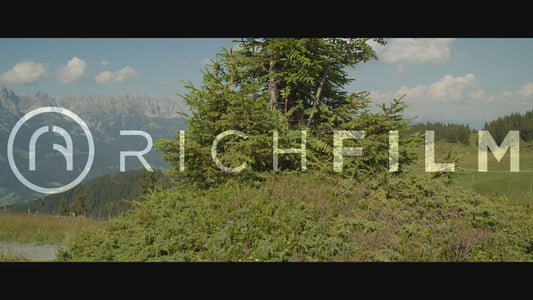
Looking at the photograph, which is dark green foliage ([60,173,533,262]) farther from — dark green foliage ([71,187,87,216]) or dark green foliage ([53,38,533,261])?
dark green foliage ([71,187,87,216])

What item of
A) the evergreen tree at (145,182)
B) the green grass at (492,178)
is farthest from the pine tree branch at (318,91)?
the evergreen tree at (145,182)

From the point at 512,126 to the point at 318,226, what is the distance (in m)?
99.1

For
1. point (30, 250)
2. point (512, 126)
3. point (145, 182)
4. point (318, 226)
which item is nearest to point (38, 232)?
point (30, 250)

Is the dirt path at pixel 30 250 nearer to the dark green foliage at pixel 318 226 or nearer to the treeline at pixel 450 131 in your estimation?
the dark green foliage at pixel 318 226

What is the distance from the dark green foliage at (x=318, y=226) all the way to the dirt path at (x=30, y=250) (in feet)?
4.36

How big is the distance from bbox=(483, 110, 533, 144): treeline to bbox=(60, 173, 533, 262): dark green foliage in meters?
85.4

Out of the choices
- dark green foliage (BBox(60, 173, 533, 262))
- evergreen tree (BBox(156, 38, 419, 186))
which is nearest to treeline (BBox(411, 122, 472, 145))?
evergreen tree (BBox(156, 38, 419, 186))

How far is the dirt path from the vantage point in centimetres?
718

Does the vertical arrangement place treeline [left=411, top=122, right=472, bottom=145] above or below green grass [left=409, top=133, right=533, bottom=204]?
above

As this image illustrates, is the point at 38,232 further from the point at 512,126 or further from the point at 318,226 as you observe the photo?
the point at 512,126

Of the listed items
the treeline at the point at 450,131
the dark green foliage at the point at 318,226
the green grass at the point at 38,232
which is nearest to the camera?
the dark green foliage at the point at 318,226

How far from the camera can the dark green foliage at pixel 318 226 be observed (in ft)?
16.8

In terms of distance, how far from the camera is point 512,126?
7812cm
